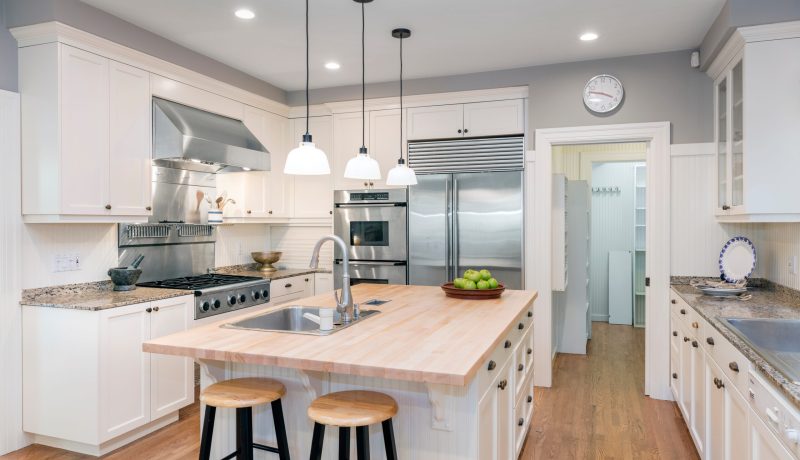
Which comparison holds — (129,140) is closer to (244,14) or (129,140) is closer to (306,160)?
(244,14)

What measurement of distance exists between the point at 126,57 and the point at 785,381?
388cm

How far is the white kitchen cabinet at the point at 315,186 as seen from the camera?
524 cm

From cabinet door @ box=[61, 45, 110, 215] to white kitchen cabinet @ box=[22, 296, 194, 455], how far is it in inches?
→ 26.9

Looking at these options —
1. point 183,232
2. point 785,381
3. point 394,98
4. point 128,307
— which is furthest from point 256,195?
point 785,381

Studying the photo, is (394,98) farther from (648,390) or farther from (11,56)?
(648,390)

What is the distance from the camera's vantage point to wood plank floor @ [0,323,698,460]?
10.2ft

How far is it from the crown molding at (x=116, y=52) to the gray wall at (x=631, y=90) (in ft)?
6.73

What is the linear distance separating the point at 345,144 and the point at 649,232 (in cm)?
280

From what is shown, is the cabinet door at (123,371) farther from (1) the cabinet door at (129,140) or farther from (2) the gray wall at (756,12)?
(2) the gray wall at (756,12)

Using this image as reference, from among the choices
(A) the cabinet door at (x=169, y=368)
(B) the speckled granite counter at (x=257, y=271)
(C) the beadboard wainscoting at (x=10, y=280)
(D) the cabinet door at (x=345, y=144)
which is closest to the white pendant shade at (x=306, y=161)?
(A) the cabinet door at (x=169, y=368)

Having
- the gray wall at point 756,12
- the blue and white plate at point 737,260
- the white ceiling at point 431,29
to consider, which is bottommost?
the blue and white plate at point 737,260

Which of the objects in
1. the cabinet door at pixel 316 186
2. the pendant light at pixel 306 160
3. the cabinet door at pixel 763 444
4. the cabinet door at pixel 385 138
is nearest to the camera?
the cabinet door at pixel 763 444

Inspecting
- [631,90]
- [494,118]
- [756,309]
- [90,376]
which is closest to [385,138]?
[494,118]

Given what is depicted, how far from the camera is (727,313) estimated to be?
2.69 meters
